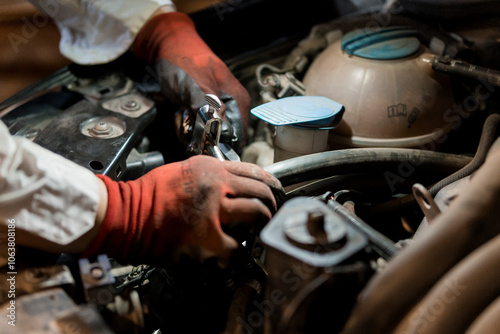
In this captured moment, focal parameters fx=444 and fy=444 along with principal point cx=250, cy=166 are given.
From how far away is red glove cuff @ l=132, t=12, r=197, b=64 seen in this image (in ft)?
5.16

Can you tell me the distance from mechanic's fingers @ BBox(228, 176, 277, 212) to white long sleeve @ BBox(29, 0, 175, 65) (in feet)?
2.89

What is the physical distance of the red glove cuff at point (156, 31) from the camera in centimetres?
157

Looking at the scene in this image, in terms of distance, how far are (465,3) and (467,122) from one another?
1.27ft

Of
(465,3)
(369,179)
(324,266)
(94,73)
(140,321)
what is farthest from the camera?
(94,73)

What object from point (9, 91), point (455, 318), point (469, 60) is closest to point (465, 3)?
point (469, 60)

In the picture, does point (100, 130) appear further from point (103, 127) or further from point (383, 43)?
point (383, 43)

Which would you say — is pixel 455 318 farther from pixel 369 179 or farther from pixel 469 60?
pixel 469 60

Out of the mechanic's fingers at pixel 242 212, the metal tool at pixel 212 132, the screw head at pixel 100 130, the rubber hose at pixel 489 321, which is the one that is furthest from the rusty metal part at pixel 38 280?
the rubber hose at pixel 489 321

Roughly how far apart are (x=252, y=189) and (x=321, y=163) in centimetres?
25

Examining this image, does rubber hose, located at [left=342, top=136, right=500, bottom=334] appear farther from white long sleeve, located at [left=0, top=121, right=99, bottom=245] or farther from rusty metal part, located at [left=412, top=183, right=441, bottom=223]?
white long sleeve, located at [left=0, top=121, right=99, bottom=245]

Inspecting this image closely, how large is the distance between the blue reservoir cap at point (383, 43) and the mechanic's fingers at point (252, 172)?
599mm

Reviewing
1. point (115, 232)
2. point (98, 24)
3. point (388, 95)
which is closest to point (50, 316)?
point (115, 232)

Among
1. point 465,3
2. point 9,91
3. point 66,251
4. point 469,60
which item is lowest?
point 9,91

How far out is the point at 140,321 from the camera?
0.78 metres
